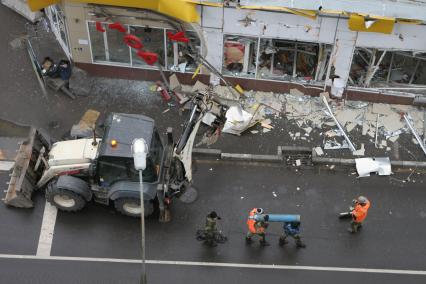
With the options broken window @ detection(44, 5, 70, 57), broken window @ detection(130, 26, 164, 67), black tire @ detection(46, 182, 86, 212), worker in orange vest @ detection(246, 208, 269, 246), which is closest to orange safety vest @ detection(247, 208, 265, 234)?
worker in orange vest @ detection(246, 208, 269, 246)

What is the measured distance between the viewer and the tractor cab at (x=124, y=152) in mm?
12797

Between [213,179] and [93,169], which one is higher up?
[93,169]

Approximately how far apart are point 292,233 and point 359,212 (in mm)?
1730

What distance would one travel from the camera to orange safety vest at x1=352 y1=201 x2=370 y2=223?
13070 mm

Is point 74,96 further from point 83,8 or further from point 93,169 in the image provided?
point 93,169

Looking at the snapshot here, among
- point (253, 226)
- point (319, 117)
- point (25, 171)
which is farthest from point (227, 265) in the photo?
point (319, 117)

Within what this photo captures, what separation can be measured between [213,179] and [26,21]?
31.6 feet

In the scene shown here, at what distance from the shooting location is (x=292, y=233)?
13055mm

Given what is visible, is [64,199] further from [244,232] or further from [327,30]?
[327,30]

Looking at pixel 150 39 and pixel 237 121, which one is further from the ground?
pixel 150 39

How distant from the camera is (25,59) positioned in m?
18.1

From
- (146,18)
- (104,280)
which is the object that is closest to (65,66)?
(146,18)

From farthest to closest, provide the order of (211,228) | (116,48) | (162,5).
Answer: (116,48) → (162,5) → (211,228)

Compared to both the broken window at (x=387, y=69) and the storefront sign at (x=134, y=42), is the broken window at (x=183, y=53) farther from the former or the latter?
the broken window at (x=387, y=69)
